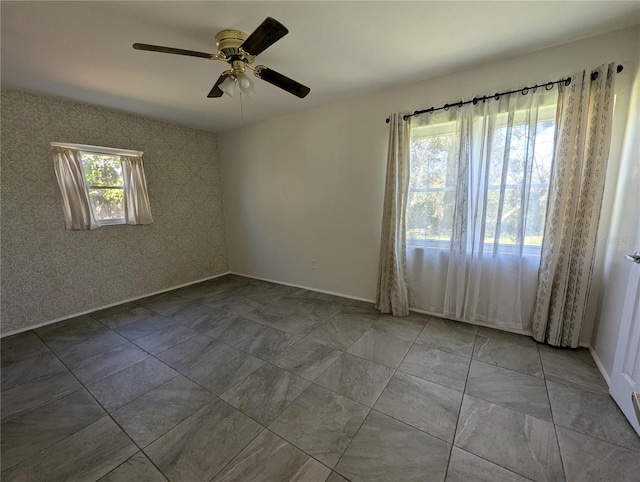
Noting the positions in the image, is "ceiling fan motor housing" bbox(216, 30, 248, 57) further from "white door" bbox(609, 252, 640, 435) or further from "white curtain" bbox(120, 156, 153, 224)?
"white door" bbox(609, 252, 640, 435)

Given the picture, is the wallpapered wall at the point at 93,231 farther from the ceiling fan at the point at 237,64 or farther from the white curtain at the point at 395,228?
the white curtain at the point at 395,228

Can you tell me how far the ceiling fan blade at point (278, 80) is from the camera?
1.69 m

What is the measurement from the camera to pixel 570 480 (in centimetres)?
116

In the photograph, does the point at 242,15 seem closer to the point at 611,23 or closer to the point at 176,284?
the point at 611,23

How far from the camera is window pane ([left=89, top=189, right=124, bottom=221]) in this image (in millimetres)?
3096

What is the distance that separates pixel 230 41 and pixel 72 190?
261 cm

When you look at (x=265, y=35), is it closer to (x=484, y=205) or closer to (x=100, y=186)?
(x=484, y=205)

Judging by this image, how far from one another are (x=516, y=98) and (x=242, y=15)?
7.34ft

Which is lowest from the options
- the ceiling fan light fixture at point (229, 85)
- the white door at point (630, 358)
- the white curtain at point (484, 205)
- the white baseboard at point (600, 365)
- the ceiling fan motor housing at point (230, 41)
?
the white baseboard at point (600, 365)

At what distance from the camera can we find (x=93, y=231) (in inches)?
123

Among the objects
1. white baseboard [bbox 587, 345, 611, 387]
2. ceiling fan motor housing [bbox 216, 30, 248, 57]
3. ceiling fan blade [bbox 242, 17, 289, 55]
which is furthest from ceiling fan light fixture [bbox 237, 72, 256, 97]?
white baseboard [bbox 587, 345, 611, 387]

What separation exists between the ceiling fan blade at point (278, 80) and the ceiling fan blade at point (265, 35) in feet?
0.50

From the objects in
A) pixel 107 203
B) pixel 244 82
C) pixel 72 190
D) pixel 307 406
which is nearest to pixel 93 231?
pixel 107 203

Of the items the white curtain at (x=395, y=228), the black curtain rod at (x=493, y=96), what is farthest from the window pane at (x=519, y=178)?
the white curtain at (x=395, y=228)
